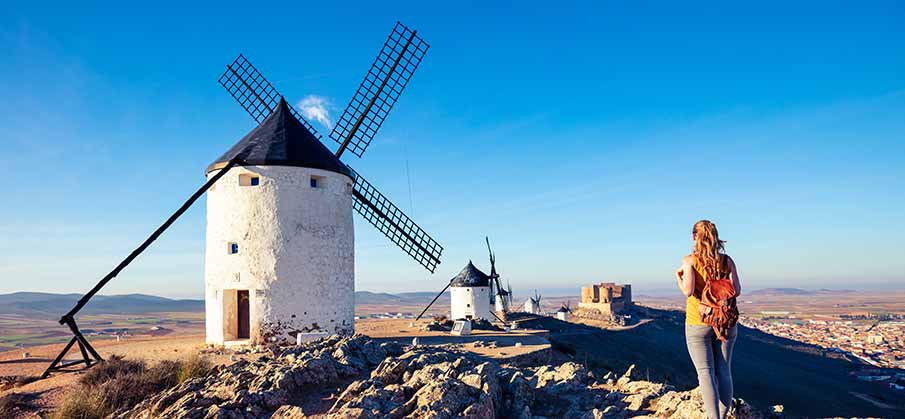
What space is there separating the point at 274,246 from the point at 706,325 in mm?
12635

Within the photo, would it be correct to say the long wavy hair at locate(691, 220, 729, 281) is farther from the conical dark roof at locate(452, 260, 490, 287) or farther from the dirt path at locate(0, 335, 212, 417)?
the conical dark roof at locate(452, 260, 490, 287)

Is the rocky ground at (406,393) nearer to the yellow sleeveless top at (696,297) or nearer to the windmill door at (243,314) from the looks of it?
the yellow sleeveless top at (696,297)

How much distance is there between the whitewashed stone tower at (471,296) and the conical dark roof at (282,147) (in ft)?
59.2

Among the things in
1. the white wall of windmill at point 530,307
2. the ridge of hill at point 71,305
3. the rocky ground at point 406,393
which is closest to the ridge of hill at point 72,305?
the ridge of hill at point 71,305

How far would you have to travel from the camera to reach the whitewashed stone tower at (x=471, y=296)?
1319 inches

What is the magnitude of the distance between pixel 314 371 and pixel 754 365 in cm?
3727

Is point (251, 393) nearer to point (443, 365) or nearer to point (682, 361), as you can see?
point (443, 365)

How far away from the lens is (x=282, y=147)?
15648 mm

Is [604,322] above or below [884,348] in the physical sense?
above

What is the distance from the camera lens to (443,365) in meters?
7.15

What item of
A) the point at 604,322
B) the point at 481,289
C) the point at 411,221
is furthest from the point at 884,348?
the point at 411,221

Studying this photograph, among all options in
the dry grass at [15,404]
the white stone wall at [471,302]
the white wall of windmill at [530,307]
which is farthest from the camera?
the white wall of windmill at [530,307]

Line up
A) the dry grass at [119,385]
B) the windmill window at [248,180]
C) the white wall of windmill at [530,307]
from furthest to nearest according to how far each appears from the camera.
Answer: the white wall of windmill at [530,307], the windmill window at [248,180], the dry grass at [119,385]

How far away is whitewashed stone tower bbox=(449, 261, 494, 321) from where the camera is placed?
110 ft
